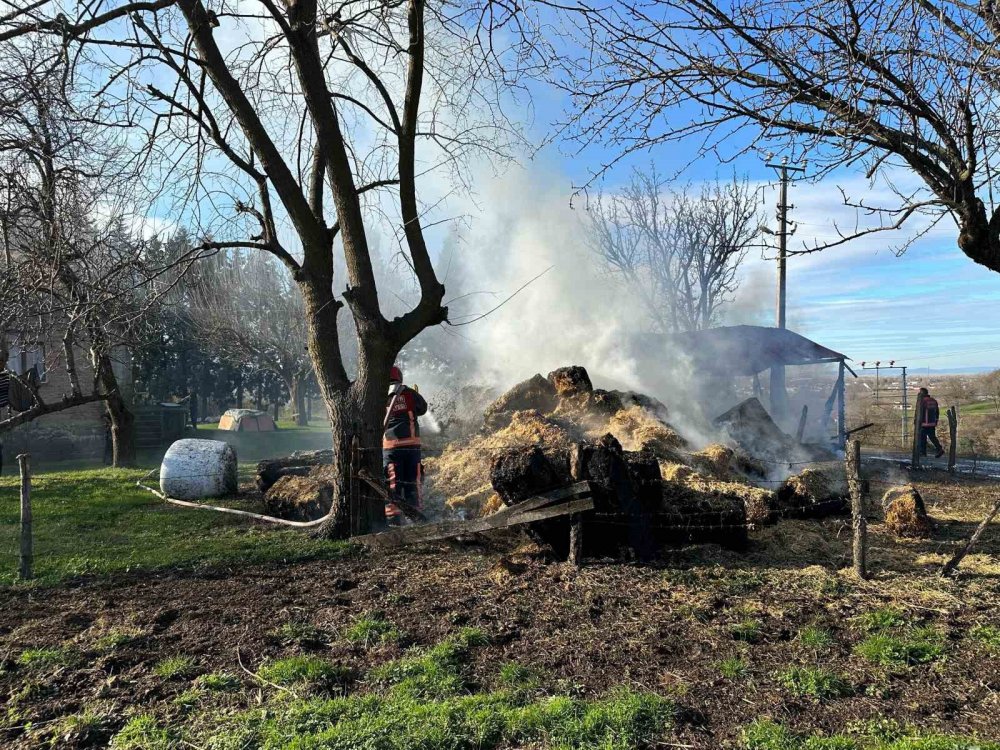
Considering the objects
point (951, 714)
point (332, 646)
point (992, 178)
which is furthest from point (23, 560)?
point (992, 178)

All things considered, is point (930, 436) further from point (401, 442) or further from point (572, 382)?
point (401, 442)

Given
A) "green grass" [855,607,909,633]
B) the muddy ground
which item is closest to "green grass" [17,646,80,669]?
the muddy ground

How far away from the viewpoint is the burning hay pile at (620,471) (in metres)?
6.43

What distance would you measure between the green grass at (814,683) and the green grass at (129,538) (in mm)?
4594

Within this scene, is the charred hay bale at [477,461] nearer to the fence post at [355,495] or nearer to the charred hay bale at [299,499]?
the charred hay bale at [299,499]

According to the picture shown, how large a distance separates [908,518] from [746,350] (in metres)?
12.7

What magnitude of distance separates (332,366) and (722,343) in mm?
14730

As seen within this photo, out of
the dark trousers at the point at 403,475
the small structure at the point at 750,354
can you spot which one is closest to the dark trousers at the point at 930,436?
the small structure at the point at 750,354

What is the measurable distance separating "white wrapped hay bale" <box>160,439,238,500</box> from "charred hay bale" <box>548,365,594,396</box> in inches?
246

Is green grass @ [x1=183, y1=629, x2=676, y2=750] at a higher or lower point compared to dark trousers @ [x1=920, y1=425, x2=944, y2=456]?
lower

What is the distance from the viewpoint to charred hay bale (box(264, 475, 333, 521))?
8992mm

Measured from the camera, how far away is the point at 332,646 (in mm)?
4508

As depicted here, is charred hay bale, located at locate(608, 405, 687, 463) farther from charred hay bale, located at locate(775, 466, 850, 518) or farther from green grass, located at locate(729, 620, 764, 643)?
green grass, located at locate(729, 620, 764, 643)

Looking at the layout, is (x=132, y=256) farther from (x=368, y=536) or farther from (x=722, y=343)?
(x=722, y=343)
